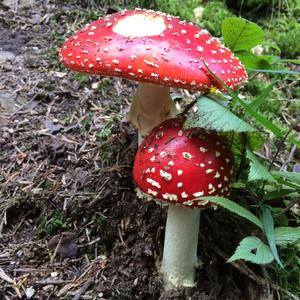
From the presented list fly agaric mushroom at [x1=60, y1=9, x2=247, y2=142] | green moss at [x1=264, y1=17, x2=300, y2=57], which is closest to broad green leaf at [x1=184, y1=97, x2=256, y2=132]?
fly agaric mushroom at [x1=60, y1=9, x2=247, y2=142]

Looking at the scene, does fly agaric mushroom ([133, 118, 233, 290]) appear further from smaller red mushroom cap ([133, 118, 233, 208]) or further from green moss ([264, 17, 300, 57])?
green moss ([264, 17, 300, 57])

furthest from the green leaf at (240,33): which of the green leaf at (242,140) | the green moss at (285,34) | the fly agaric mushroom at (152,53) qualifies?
the green moss at (285,34)

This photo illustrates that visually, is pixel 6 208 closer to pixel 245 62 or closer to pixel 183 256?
pixel 183 256

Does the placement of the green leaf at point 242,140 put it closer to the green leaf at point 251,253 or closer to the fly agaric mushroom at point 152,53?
the fly agaric mushroom at point 152,53

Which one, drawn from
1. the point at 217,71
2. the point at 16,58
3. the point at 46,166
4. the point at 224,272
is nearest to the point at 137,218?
the point at 224,272

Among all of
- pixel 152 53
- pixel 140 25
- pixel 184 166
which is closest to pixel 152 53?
pixel 152 53
